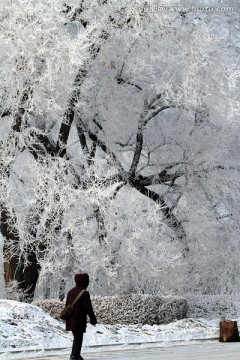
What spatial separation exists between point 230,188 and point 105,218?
5.20 meters

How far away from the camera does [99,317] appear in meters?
20.1

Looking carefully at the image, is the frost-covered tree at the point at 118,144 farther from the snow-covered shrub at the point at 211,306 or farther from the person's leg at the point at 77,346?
the person's leg at the point at 77,346

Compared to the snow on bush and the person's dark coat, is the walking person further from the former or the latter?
the snow on bush

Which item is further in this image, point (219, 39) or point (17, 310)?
point (219, 39)

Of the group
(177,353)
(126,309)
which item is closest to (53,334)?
(177,353)

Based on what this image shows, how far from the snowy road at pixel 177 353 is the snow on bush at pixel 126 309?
187 inches

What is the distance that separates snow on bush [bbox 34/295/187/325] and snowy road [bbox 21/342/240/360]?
187 inches

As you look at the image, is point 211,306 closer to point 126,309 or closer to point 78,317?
point 126,309

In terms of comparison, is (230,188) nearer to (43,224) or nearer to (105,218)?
(105,218)

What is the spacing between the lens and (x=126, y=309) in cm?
2005

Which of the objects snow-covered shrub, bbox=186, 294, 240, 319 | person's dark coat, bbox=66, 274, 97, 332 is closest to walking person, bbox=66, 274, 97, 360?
person's dark coat, bbox=66, 274, 97, 332

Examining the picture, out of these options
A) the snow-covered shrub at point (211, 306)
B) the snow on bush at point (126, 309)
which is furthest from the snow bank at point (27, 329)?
the snow-covered shrub at point (211, 306)

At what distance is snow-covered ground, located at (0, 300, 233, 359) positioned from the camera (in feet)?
44.7

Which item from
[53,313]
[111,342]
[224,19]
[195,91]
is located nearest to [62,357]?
[111,342]
